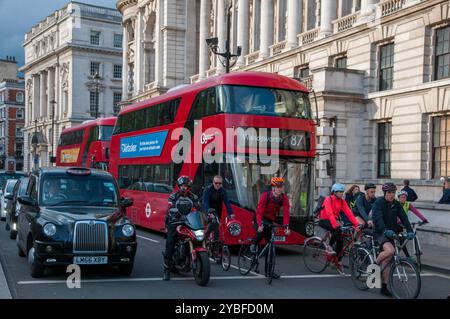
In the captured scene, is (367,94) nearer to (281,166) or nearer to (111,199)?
(281,166)

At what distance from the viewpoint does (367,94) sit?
26.8m

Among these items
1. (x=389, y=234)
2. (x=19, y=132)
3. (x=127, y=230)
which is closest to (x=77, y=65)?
(x=19, y=132)

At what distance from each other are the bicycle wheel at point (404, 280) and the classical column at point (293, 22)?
2453 centimetres

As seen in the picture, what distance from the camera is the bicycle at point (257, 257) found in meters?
10.5

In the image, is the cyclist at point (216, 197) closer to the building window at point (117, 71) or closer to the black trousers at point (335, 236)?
the black trousers at point (335, 236)

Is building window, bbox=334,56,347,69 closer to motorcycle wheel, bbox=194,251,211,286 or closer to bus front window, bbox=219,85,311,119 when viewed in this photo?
bus front window, bbox=219,85,311,119

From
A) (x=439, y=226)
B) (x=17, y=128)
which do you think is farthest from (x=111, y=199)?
(x=17, y=128)

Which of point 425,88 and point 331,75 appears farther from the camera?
point 331,75

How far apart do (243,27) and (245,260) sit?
93.4 feet

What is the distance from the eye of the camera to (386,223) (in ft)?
31.6

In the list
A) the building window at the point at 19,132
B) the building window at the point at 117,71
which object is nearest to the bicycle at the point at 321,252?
the building window at the point at 117,71

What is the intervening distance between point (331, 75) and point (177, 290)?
Answer: 18624 mm

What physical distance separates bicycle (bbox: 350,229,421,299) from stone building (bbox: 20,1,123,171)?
6644 cm

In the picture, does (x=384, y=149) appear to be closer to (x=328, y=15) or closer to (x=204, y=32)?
(x=328, y=15)
